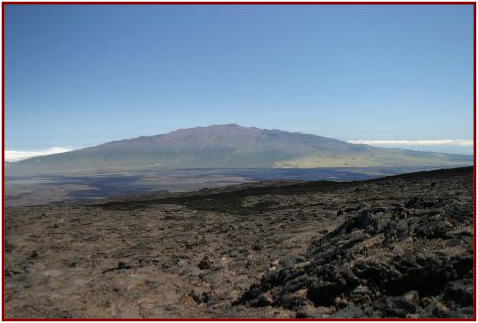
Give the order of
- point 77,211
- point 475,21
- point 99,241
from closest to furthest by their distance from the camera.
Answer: point 475,21, point 99,241, point 77,211

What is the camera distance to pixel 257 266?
14.9m

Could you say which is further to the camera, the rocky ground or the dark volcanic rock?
the rocky ground

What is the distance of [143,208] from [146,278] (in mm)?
17646

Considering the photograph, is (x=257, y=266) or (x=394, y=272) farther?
(x=257, y=266)

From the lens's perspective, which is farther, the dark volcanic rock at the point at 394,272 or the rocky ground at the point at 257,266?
the rocky ground at the point at 257,266

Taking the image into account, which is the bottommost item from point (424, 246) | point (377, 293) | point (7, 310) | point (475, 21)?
point (7, 310)

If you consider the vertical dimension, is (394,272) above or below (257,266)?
above

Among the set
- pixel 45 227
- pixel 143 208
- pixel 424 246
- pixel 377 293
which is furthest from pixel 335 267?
pixel 143 208

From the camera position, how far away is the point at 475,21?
31.2 feet

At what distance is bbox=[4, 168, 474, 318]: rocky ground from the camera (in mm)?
10141

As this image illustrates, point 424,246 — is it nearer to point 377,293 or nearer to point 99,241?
point 377,293

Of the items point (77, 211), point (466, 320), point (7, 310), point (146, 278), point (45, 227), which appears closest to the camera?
point (466, 320)

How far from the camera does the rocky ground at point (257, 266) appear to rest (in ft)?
33.3

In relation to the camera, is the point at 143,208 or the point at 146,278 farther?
the point at 143,208
